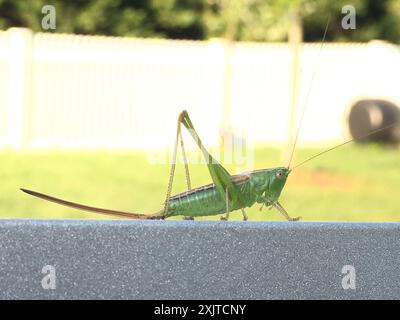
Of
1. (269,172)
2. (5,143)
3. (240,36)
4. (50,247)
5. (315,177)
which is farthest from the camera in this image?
(240,36)

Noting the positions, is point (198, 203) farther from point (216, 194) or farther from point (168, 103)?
point (168, 103)

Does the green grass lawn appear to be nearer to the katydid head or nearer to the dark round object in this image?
the dark round object

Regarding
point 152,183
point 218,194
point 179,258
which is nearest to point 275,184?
point 218,194

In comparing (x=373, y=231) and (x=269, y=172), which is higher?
(x=269, y=172)

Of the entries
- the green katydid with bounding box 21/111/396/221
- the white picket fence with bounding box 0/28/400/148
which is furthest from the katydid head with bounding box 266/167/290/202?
the white picket fence with bounding box 0/28/400/148

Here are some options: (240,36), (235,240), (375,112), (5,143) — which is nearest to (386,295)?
(235,240)

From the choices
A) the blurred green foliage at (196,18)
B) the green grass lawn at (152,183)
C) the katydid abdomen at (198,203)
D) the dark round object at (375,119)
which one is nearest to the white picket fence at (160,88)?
the green grass lawn at (152,183)
